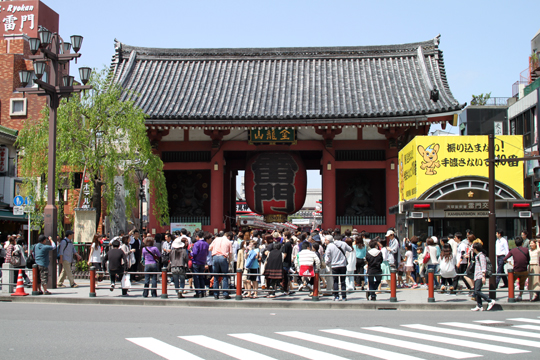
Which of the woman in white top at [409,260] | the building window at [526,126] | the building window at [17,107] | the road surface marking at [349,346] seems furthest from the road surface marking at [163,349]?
the building window at [17,107]

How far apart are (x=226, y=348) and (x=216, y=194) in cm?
1682

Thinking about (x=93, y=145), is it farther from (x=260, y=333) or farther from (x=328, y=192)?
(x=260, y=333)

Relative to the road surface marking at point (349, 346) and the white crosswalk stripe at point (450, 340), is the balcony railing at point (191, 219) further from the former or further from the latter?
the road surface marking at point (349, 346)

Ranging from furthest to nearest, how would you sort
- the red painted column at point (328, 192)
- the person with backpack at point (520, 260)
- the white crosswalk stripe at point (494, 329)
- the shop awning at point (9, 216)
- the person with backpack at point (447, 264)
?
the shop awning at point (9, 216), the red painted column at point (328, 192), the person with backpack at point (447, 264), the person with backpack at point (520, 260), the white crosswalk stripe at point (494, 329)

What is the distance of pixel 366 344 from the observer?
8.76 m

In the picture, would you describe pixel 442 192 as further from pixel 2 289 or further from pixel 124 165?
pixel 2 289

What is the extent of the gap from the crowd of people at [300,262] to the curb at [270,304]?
0.41m

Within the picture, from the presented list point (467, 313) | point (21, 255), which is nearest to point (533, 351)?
point (467, 313)

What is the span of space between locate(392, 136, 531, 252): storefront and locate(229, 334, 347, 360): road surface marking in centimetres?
1078

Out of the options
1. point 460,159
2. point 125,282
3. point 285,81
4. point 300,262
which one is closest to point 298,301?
point 300,262

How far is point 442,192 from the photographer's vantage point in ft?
61.3

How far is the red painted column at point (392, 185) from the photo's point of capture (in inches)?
955

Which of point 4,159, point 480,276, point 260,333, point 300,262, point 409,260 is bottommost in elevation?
point 260,333

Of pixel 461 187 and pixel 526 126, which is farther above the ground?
pixel 526 126
